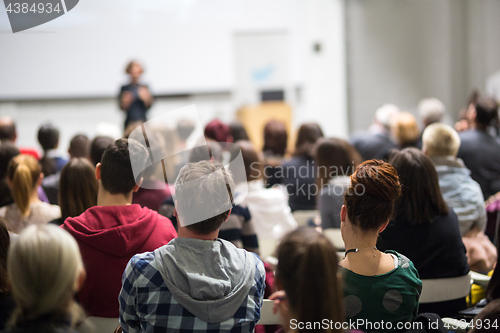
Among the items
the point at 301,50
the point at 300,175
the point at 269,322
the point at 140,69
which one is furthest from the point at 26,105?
the point at 269,322

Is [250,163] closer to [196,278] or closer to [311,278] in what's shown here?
[196,278]

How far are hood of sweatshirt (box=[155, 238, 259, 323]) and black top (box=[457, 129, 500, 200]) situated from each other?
2928mm

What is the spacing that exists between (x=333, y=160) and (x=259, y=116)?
15.4 ft

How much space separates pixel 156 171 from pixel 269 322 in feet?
4.12

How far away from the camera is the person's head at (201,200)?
4.41 feet

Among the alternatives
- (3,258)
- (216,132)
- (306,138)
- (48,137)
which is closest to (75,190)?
(3,258)

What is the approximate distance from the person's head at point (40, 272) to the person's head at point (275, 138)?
3.18m

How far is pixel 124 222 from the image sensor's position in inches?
66.2

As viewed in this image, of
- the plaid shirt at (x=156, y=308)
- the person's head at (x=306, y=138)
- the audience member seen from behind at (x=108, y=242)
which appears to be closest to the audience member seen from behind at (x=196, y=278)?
the plaid shirt at (x=156, y=308)

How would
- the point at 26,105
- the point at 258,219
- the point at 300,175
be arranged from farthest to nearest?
the point at 26,105 < the point at 300,175 < the point at 258,219

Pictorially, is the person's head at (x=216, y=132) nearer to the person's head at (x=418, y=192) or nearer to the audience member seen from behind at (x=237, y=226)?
the audience member seen from behind at (x=237, y=226)

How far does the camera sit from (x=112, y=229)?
1631mm

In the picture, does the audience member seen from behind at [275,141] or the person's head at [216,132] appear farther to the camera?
the person's head at [216,132]

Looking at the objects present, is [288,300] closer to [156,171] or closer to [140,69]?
[156,171]
